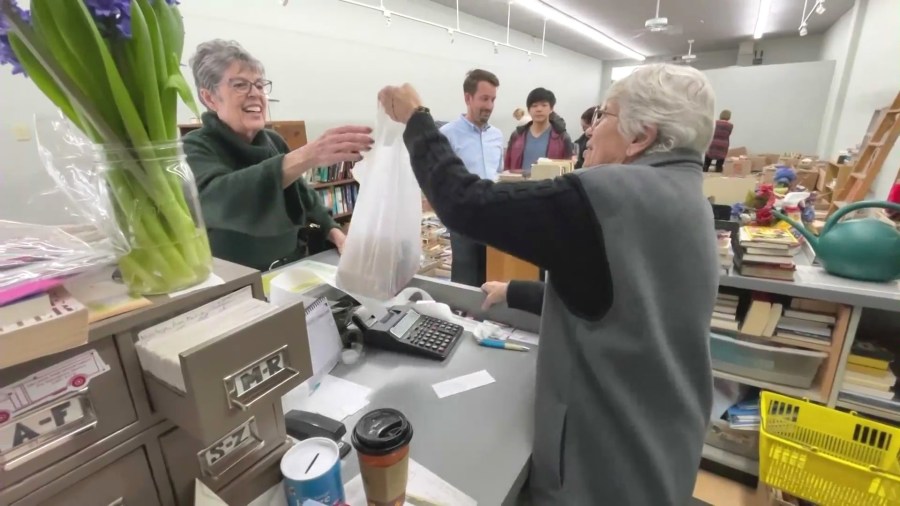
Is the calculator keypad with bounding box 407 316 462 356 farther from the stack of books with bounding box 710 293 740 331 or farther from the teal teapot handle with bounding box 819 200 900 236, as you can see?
the teal teapot handle with bounding box 819 200 900 236

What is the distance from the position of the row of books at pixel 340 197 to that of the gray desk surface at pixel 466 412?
3.22m

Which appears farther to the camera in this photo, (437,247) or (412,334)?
(437,247)

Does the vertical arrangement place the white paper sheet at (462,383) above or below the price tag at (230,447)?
below

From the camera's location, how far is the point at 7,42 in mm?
449

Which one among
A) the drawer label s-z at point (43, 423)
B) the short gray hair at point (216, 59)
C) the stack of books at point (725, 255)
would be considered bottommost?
the stack of books at point (725, 255)

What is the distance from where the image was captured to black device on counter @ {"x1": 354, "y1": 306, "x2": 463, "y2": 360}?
1089mm

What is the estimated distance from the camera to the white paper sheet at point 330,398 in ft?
2.91

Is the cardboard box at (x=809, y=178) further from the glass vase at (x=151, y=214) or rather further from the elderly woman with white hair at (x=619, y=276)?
the glass vase at (x=151, y=214)

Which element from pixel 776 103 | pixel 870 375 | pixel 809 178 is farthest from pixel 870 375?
pixel 776 103

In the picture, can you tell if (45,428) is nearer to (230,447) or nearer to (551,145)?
(230,447)

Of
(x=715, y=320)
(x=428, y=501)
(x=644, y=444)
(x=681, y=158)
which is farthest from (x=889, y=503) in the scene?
(x=428, y=501)

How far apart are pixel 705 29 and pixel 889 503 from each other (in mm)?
8204

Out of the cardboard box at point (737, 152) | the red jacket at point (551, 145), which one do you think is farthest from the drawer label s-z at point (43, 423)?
the cardboard box at point (737, 152)

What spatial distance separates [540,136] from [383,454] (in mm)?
3507
